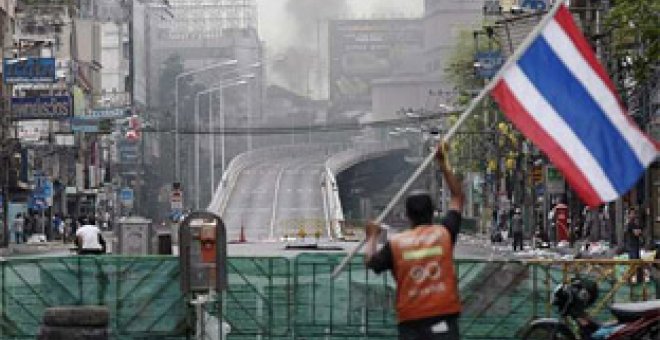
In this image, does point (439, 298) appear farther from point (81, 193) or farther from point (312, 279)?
point (81, 193)

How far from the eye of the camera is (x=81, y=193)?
11000 cm

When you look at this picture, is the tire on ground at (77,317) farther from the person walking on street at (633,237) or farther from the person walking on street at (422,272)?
the person walking on street at (633,237)

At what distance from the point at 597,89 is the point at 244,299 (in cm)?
807

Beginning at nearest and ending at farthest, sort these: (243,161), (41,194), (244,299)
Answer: (244,299), (41,194), (243,161)

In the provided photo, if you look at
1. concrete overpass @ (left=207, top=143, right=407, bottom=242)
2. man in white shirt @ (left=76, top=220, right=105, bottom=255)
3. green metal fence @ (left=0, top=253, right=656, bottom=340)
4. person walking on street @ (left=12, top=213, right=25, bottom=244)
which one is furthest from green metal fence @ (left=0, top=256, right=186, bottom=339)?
concrete overpass @ (left=207, top=143, right=407, bottom=242)

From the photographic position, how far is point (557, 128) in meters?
12.2

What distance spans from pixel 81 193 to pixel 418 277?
9979 centimetres

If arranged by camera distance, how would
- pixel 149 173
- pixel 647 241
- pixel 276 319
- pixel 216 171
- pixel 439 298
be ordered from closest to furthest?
pixel 439 298, pixel 276 319, pixel 647 241, pixel 149 173, pixel 216 171

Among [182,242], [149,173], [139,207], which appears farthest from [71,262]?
[149,173]

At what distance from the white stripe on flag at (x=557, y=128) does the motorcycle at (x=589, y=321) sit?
2.88m

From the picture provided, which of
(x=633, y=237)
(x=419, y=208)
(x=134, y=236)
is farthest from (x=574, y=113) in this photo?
(x=633, y=237)

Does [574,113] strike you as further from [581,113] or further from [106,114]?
[106,114]

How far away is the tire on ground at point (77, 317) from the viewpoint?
16531mm

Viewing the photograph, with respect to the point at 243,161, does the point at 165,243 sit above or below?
above
